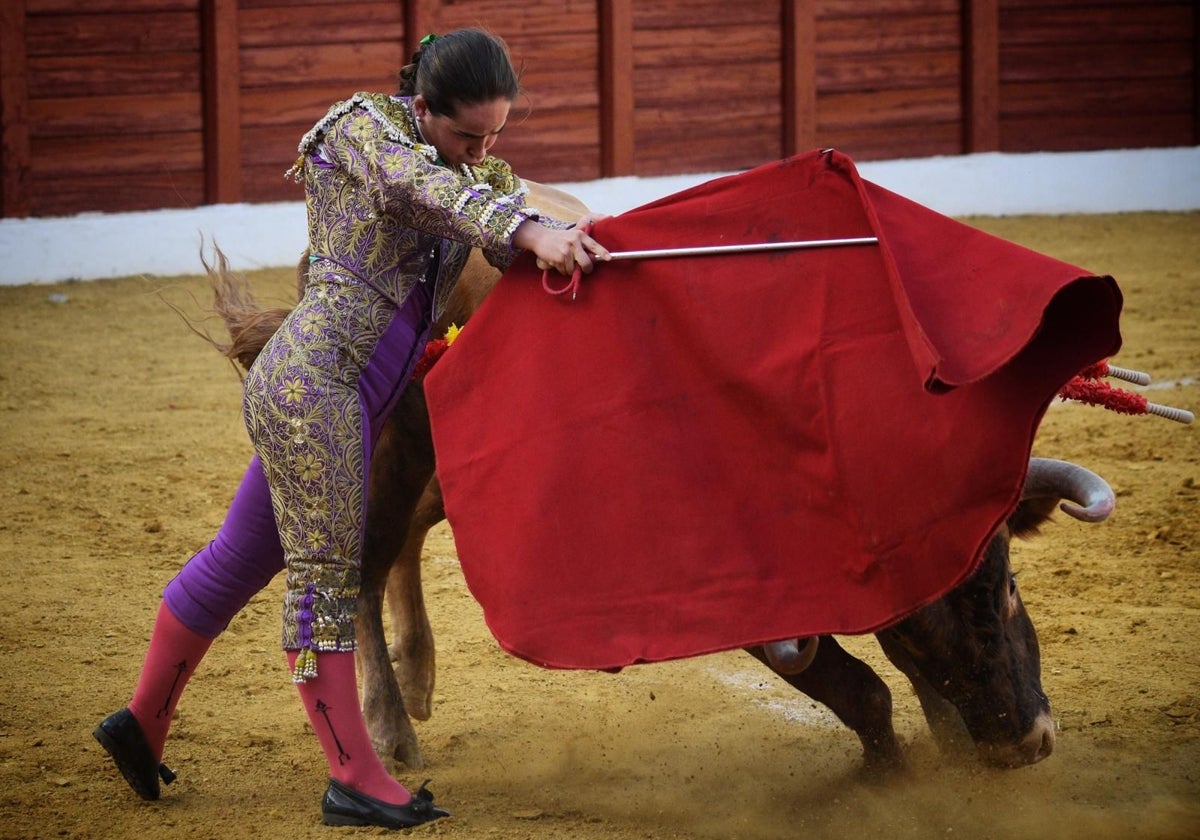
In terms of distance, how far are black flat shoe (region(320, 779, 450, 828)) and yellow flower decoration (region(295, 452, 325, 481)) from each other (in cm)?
57

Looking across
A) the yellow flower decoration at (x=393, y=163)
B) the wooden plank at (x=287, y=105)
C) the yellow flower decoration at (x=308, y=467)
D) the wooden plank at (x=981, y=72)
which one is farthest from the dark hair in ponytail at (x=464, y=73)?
the wooden plank at (x=981, y=72)

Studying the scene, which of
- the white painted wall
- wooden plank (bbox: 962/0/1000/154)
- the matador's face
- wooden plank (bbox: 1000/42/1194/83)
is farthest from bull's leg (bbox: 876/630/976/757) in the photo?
wooden plank (bbox: 1000/42/1194/83)

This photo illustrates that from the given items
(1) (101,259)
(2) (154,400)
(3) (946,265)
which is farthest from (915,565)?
(1) (101,259)

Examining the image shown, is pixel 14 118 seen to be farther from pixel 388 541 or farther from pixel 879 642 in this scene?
pixel 879 642

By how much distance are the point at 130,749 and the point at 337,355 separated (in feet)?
3.00

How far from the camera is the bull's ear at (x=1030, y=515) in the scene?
2973 millimetres

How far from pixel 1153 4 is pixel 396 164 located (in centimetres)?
1108

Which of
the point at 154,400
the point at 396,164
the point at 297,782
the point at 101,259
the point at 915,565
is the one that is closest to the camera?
the point at 915,565

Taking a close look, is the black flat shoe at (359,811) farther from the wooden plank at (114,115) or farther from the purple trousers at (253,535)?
the wooden plank at (114,115)

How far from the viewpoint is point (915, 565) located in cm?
234

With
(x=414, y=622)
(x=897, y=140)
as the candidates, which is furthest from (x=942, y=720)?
(x=897, y=140)

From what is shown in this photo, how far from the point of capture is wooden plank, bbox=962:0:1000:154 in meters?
11.6

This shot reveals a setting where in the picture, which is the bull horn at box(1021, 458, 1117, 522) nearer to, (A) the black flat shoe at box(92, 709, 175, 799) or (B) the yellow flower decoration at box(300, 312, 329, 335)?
(B) the yellow flower decoration at box(300, 312, 329, 335)

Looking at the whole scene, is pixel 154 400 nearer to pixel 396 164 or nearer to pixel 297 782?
pixel 297 782
